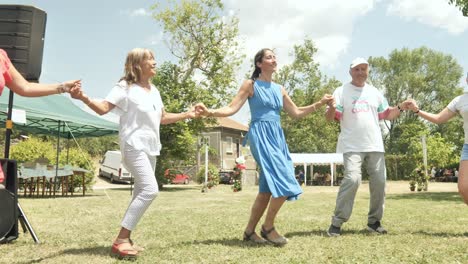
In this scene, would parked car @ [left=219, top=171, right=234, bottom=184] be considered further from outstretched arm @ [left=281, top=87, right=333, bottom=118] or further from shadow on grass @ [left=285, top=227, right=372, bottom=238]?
outstretched arm @ [left=281, top=87, right=333, bottom=118]

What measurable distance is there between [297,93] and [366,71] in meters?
42.5

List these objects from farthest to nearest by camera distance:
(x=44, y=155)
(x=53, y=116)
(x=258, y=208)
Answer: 1. (x=44, y=155)
2. (x=53, y=116)
3. (x=258, y=208)

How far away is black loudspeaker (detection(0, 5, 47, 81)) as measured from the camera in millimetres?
4500

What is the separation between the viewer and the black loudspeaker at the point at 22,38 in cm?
450

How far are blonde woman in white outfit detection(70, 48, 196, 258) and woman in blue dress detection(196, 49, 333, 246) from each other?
2.41 feet

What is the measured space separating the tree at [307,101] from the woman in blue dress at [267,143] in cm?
4206

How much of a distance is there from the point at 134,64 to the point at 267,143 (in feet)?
4.86

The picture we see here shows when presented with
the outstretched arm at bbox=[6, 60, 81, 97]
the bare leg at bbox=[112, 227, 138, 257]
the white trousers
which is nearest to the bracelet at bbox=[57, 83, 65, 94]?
the outstretched arm at bbox=[6, 60, 81, 97]

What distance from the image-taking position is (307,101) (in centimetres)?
4841

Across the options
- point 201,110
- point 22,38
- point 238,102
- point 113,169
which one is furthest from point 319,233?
point 113,169

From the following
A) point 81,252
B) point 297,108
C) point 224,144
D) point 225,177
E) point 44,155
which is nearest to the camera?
point 81,252

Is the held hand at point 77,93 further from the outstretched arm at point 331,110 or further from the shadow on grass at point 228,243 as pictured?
the outstretched arm at point 331,110

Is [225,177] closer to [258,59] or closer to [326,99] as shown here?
[326,99]

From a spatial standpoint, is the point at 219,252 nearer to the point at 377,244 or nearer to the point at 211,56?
the point at 377,244
